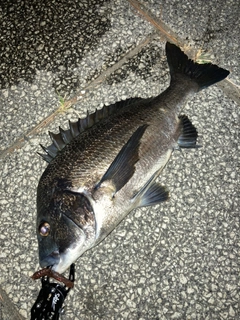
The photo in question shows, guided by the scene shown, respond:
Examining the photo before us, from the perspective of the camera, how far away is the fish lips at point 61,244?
199cm

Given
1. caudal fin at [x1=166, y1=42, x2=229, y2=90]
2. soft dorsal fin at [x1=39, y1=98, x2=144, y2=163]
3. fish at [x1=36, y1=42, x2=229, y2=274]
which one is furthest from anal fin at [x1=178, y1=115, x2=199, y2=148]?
soft dorsal fin at [x1=39, y1=98, x2=144, y2=163]

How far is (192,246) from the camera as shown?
2.50m

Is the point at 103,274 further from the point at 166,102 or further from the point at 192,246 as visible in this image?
the point at 166,102

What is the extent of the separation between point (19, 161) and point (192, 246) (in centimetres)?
149

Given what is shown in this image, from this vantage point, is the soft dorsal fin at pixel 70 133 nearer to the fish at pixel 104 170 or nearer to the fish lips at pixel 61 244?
the fish at pixel 104 170

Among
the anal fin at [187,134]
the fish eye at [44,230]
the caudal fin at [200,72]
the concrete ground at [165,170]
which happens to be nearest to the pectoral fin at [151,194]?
the concrete ground at [165,170]

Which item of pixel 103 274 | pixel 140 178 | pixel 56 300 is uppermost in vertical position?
pixel 140 178

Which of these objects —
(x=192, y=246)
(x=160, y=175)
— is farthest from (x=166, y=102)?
(x=192, y=246)

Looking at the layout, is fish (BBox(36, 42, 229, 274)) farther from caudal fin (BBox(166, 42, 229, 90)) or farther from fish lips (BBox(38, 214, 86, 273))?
caudal fin (BBox(166, 42, 229, 90))

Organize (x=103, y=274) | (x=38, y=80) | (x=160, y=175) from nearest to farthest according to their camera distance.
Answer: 1. (x=103, y=274)
2. (x=160, y=175)
3. (x=38, y=80)

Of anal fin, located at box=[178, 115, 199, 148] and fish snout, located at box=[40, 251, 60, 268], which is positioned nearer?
fish snout, located at box=[40, 251, 60, 268]

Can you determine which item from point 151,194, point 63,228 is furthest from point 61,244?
point 151,194

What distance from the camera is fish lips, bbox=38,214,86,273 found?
199cm

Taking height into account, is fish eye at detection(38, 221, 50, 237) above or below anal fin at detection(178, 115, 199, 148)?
above
